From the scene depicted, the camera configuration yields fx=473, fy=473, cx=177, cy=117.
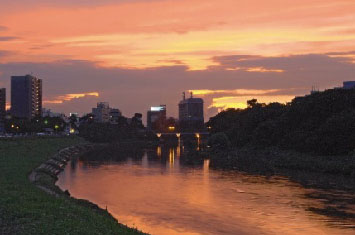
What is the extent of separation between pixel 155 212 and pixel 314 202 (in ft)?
52.1

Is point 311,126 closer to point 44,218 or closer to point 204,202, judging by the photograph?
point 204,202

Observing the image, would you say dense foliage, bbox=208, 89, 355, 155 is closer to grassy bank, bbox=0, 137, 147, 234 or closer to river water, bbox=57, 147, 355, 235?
river water, bbox=57, 147, 355, 235

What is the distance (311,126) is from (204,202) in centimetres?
5016

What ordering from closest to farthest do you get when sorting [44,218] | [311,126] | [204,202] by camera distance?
[44,218]
[204,202]
[311,126]

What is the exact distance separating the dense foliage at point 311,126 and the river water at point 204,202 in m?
19.1

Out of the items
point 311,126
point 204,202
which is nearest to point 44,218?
point 204,202

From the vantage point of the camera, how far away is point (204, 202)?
44844mm

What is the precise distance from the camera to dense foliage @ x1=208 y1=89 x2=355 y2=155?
7794 cm

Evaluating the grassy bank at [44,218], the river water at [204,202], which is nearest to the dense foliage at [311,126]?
the river water at [204,202]

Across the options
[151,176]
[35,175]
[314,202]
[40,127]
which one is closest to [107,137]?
[40,127]

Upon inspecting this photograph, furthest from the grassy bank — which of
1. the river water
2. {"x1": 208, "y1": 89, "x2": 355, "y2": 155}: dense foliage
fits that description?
{"x1": 208, "y1": 89, "x2": 355, "y2": 155}: dense foliage

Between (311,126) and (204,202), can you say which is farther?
(311,126)

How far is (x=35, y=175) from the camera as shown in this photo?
53.5 metres

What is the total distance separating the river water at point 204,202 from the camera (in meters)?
34.6
